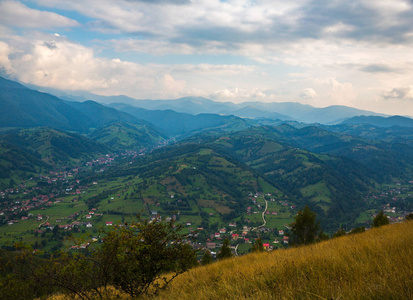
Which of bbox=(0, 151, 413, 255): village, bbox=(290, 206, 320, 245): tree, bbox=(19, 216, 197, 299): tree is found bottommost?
bbox=(0, 151, 413, 255): village

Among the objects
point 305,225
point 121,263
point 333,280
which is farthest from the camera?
point 305,225

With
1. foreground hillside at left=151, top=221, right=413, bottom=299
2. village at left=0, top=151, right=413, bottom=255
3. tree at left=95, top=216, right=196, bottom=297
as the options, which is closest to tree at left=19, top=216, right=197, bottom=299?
tree at left=95, top=216, right=196, bottom=297

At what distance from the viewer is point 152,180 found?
565 ft

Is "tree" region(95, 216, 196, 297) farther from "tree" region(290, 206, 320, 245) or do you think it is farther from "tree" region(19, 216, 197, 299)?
"tree" region(290, 206, 320, 245)

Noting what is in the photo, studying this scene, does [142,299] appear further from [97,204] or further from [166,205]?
[97,204]

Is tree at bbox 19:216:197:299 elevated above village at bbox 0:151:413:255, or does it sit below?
above

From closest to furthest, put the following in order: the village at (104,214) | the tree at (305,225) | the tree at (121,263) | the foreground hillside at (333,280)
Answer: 1. the foreground hillside at (333,280)
2. the tree at (121,263)
3. the tree at (305,225)
4. the village at (104,214)

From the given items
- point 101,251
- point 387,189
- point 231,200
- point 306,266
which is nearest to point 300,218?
point 306,266

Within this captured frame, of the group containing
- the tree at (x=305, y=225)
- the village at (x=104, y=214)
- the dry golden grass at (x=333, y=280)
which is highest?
the dry golden grass at (x=333, y=280)

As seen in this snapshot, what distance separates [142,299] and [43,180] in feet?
754

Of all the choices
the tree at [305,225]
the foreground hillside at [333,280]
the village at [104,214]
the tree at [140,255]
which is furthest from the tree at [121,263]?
the village at [104,214]

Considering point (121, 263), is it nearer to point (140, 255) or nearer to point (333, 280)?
point (140, 255)

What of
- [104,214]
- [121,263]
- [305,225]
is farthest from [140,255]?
[104,214]

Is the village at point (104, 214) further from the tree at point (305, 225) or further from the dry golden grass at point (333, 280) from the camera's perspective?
the dry golden grass at point (333, 280)
